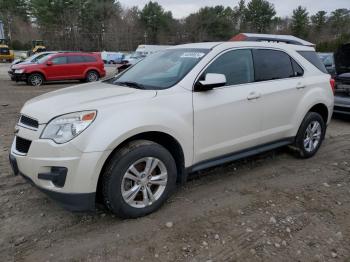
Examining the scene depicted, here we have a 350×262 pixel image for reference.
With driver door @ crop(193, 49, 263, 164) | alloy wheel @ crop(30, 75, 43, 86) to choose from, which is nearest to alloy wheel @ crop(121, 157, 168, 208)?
driver door @ crop(193, 49, 263, 164)

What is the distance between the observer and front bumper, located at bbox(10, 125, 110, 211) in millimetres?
2863

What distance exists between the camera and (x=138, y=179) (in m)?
3.25

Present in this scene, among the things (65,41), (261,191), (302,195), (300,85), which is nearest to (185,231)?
(261,191)

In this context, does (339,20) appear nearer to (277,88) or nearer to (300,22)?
(300,22)

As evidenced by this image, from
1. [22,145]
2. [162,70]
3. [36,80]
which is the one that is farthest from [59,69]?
[22,145]

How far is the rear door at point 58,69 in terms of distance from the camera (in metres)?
15.9

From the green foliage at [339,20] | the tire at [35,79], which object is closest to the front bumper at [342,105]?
the tire at [35,79]

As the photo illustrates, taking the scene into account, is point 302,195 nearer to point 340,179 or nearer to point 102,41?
Result: point 340,179

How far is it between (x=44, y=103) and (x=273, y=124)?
9.16ft

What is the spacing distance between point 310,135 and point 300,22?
73.0m

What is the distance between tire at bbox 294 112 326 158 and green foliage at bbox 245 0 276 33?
74480 mm

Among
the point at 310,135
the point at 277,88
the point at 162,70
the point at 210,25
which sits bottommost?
the point at 310,135

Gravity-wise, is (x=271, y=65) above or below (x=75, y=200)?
above

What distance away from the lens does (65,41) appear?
63.5 meters
